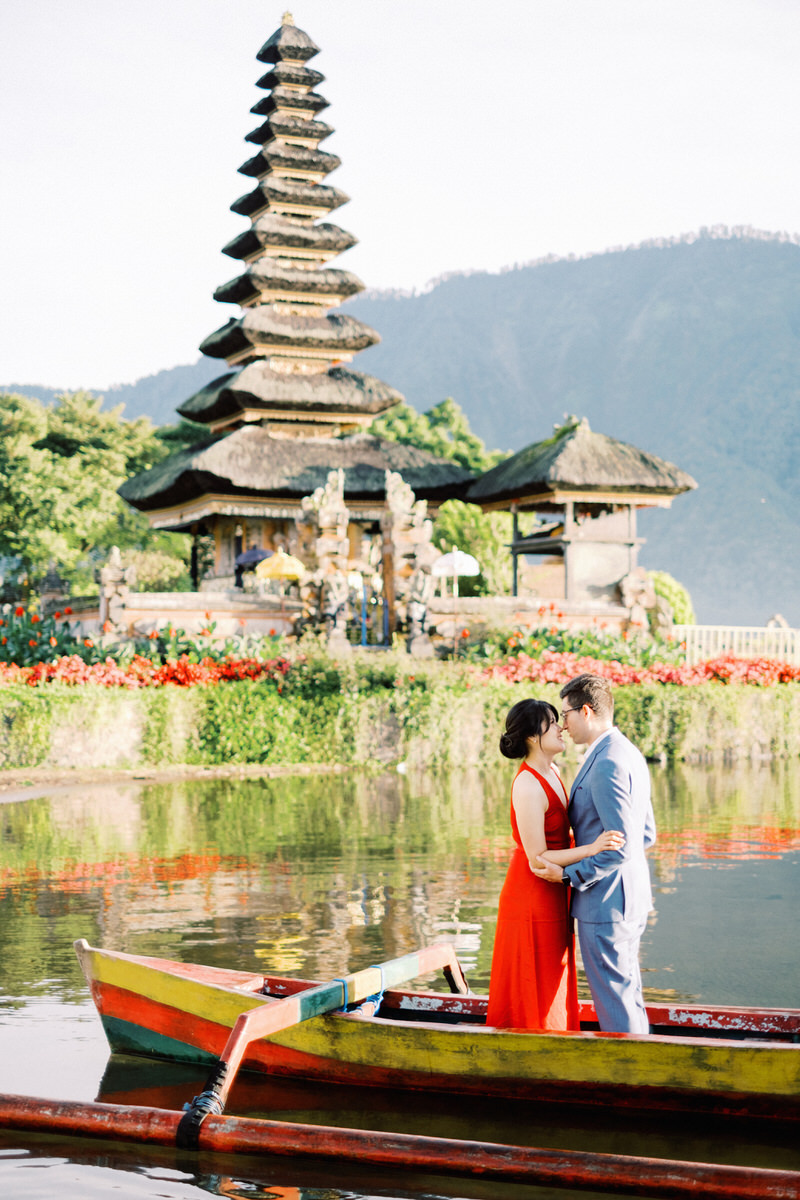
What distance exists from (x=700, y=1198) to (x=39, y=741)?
52.9 feet

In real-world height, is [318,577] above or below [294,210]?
below

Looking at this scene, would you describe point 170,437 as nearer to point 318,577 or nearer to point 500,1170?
point 318,577

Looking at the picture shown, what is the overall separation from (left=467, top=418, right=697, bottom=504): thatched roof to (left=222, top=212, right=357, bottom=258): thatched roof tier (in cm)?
934

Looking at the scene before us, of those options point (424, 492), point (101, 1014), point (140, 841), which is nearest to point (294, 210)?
point (424, 492)

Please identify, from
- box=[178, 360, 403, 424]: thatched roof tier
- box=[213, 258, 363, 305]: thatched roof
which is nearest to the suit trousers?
box=[178, 360, 403, 424]: thatched roof tier

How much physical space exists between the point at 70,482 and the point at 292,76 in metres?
14.4

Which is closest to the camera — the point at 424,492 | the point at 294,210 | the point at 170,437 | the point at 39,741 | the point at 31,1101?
the point at 31,1101

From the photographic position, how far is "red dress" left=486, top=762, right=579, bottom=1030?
607 centimetres

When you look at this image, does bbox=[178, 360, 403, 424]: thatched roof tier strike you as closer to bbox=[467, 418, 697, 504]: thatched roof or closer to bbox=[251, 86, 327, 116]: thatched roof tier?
bbox=[467, 418, 697, 504]: thatched roof

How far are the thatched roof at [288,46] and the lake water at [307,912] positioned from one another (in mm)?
29254

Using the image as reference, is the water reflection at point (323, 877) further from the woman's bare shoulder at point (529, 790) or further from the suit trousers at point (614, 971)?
the woman's bare shoulder at point (529, 790)

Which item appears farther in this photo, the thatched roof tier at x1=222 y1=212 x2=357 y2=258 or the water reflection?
the thatched roof tier at x1=222 y1=212 x2=357 y2=258

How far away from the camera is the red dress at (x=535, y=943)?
6.07m

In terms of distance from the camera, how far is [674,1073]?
5.91 m
